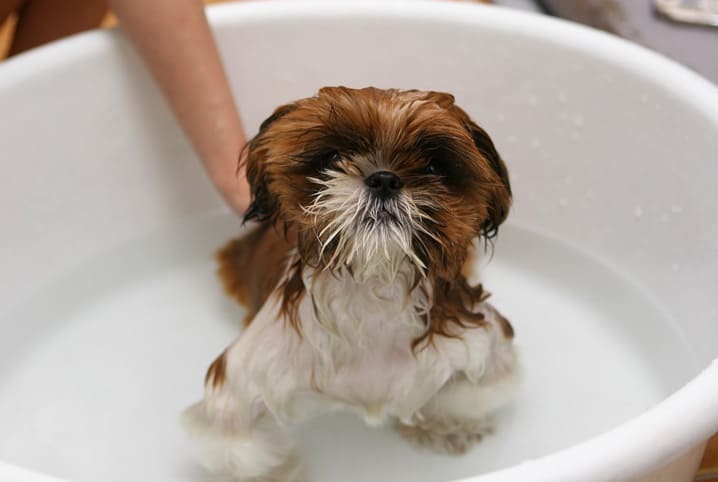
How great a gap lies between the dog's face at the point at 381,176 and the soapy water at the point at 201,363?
0.64 m

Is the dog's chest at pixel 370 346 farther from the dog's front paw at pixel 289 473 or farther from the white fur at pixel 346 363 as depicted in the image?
the dog's front paw at pixel 289 473

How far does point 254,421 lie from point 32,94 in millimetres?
901

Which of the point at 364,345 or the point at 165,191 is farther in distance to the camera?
the point at 165,191

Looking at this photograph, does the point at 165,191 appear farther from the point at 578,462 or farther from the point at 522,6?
the point at 578,462

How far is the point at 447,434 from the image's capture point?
167 cm

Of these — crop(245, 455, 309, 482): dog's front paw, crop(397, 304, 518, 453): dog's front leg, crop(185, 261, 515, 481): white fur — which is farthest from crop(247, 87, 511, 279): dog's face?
crop(245, 455, 309, 482): dog's front paw

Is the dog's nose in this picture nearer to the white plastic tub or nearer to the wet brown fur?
the wet brown fur

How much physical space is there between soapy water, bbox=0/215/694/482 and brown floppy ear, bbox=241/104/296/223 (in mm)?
566

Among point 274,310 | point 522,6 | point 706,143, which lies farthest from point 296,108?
point 522,6

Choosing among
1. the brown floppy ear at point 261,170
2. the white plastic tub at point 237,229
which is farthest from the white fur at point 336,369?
the white plastic tub at point 237,229

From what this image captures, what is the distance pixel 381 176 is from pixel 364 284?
9.7 inches

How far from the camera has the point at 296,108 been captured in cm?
111

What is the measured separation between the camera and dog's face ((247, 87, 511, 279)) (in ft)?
3.33

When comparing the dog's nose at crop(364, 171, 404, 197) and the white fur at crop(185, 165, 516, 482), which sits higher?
the dog's nose at crop(364, 171, 404, 197)
